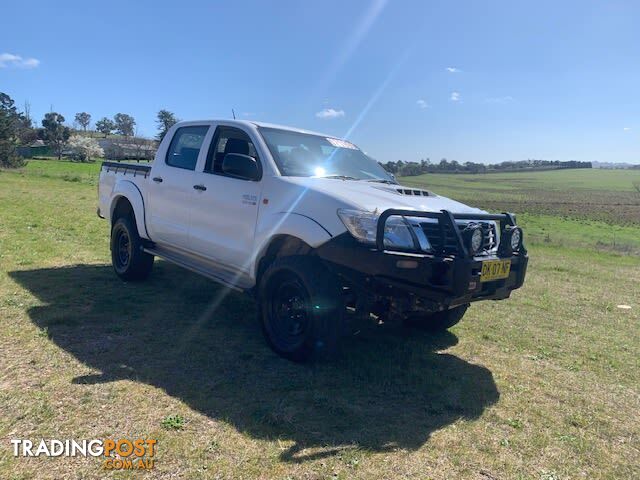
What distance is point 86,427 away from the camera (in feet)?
9.66

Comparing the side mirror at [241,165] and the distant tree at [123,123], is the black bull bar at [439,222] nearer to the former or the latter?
the side mirror at [241,165]

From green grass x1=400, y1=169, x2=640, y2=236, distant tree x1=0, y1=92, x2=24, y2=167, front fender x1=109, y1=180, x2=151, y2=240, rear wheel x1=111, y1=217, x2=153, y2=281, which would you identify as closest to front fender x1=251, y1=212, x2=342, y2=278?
front fender x1=109, y1=180, x2=151, y2=240

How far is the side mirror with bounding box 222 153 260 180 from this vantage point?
14.5ft

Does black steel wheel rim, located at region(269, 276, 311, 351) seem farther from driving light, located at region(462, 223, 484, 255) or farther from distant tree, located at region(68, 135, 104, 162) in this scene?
distant tree, located at region(68, 135, 104, 162)

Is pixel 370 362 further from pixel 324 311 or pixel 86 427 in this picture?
pixel 86 427

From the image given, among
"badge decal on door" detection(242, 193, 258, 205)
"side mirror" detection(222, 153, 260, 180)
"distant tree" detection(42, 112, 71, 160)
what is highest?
"distant tree" detection(42, 112, 71, 160)

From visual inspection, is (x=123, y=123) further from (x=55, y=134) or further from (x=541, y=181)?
(x=541, y=181)

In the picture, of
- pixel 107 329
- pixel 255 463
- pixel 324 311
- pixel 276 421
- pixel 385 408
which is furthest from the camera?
pixel 107 329

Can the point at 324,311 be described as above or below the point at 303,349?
above

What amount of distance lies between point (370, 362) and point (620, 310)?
466 cm

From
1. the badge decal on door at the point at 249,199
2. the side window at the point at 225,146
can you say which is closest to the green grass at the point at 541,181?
the side window at the point at 225,146

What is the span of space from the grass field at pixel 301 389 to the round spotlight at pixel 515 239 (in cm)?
115

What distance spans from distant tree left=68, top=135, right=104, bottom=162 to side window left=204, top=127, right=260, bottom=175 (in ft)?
241

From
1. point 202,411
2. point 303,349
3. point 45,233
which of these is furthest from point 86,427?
point 45,233
